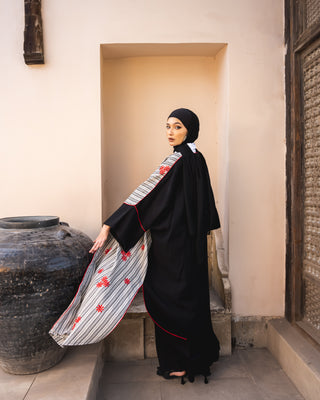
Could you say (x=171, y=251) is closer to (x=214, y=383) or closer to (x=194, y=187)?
(x=194, y=187)

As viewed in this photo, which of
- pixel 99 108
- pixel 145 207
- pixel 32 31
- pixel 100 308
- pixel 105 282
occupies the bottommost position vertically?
pixel 100 308

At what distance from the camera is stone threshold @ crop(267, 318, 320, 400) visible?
2385 mm

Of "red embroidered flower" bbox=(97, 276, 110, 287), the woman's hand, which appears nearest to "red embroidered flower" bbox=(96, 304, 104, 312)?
"red embroidered flower" bbox=(97, 276, 110, 287)

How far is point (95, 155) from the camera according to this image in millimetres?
3100

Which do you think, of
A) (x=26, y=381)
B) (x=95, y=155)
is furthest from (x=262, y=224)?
(x=26, y=381)

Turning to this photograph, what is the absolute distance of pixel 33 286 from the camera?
7.07 feet

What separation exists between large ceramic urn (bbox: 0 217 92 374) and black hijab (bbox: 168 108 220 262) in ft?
2.72

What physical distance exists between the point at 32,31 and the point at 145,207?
1897 millimetres

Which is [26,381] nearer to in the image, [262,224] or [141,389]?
[141,389]

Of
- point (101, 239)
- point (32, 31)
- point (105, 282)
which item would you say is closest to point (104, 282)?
point (105, 282)

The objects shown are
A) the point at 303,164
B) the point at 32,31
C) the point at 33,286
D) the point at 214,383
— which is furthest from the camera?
the point at 32,31

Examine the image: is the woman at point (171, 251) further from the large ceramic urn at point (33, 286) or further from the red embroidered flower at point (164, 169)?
the large ceramic urn at point (33, 286)

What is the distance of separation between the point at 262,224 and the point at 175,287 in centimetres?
113

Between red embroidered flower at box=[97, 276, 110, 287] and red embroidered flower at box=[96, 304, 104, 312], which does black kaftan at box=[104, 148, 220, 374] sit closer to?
red embroidered flower at box=[97, 276, 110, 287]
